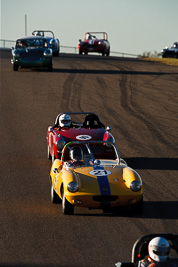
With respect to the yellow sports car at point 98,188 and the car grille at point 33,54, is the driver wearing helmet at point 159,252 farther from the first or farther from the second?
the car grille at point 33,54

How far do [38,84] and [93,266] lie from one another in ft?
71.8

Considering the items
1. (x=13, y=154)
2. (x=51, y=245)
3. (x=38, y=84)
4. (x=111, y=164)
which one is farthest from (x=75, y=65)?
(x=51, y=245)

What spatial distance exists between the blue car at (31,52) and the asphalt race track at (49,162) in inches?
38.5

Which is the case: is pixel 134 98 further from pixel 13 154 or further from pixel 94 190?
pixel 94 190

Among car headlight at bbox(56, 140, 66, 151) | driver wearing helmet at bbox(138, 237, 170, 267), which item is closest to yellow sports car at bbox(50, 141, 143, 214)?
car headlight at bbox(56, 140, 66, 151)

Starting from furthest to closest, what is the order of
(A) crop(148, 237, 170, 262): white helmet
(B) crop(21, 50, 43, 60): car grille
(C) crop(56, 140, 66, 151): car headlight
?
(B) crop(21, 50, 43, 60): car grille, (C) crop(56, 140, 66, 151): car headlight, (A) crop(148, 237, 170, 262): white helmet

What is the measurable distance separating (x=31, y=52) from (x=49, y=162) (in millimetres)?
15099

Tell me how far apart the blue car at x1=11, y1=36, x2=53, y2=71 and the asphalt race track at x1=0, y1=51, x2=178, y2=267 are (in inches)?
38.5

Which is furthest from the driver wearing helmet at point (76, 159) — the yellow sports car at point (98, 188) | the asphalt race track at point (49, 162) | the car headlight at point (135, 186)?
the car headlight at point (135, 186)

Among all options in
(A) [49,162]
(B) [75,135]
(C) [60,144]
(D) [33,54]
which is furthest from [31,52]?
(C) [60,144]

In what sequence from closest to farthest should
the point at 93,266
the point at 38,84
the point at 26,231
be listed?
the point at 93,266
the point at 26,231
the point at 38,84

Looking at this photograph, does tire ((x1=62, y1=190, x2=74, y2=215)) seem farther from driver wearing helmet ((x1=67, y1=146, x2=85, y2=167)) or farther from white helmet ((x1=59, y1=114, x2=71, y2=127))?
white helmet ((x1=59, y1=114, x2=71, y2=127))

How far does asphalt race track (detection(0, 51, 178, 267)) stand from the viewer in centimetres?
944

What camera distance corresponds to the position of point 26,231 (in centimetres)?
1015
